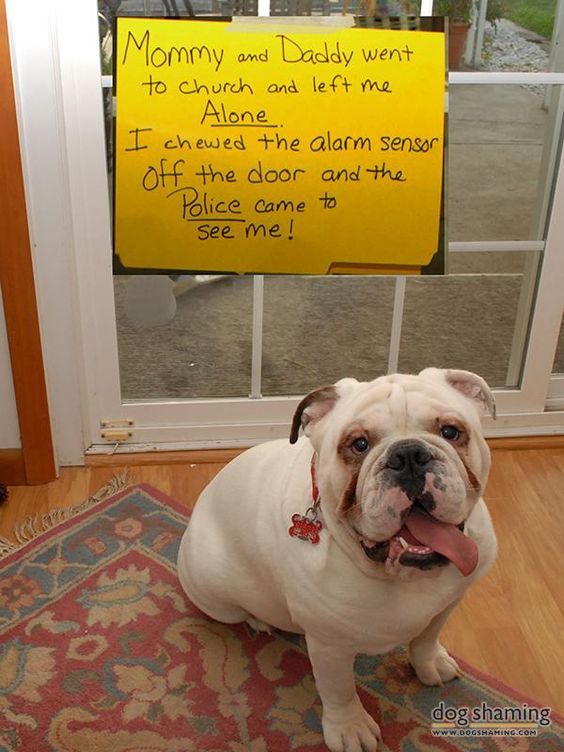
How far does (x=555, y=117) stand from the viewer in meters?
A: 1.89

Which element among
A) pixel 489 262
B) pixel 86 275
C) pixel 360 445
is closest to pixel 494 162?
pixel 489 262

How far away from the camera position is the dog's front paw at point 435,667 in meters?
1.50

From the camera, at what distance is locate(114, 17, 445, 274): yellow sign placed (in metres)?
1.69

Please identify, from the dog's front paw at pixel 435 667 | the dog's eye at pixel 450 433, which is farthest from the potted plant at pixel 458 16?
the dog's front paw at pixel 435 667

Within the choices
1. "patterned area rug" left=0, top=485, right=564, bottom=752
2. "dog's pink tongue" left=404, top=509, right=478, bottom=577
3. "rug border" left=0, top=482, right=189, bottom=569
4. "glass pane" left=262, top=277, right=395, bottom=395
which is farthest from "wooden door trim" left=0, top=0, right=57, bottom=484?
"dog's pink tongue" left=404, top=509, right=478, bottom=577

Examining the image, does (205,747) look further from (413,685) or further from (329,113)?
(329,113)

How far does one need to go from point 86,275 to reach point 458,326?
952 mm

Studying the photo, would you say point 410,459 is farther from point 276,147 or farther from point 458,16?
point 458,16

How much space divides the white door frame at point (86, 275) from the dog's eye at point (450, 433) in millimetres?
844

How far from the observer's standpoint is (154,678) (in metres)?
1.53

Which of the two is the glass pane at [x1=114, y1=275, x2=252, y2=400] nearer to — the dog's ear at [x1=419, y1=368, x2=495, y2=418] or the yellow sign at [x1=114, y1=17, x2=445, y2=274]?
the yellow sign at [x1=114, y1=17, x2=445, y2=274]

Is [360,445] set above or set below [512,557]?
above

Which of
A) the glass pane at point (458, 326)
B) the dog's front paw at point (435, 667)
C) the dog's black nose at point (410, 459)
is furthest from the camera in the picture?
the glass pane at point (458, 326)

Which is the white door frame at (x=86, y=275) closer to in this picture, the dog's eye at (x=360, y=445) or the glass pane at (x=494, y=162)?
the glass pane at (x=494, y=162)
